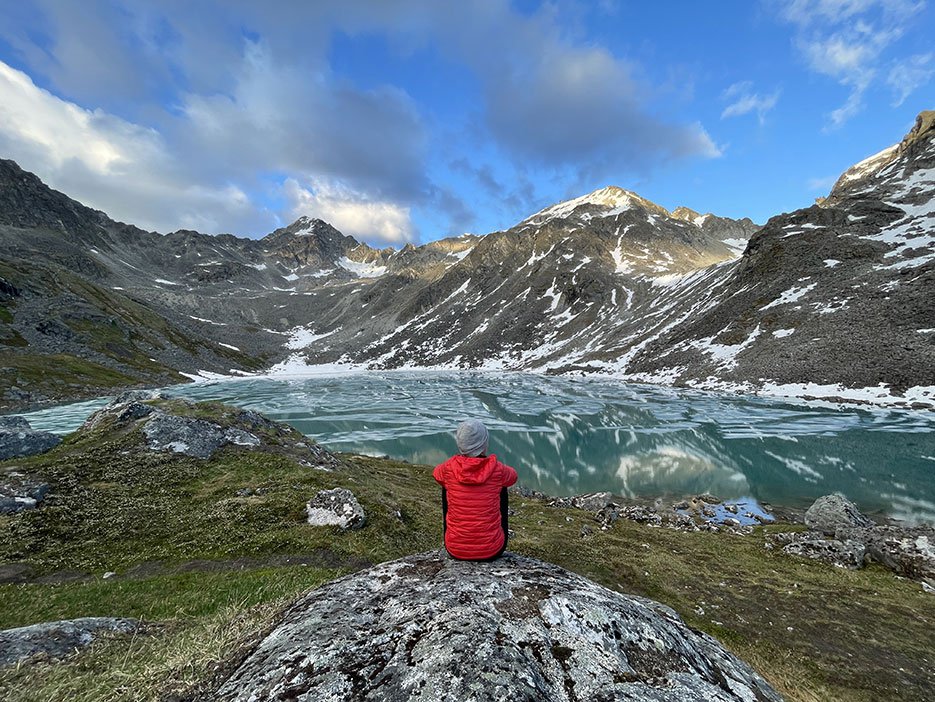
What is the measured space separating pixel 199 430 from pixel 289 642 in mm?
23850

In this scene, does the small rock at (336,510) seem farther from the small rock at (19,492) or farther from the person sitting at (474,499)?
the person sitting at (474,499)

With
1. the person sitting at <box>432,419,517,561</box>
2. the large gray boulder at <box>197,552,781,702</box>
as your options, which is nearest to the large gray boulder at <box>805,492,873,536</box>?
the large gray boulder at <box>197,552,781,702</box>

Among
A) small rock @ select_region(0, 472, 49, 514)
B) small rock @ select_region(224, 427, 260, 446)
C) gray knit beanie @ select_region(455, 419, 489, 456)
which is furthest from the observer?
small rock @ select_region(224, 427, 260, 446)

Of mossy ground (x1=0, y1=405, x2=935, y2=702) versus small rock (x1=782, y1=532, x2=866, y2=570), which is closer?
mossy ground (x1=0, y1=405, x2=935, y2=702)

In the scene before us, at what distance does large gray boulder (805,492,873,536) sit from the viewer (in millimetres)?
23094

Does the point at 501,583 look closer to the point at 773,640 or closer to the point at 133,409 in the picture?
the point at 773,640

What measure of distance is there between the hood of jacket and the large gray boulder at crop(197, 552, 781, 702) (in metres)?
1.37

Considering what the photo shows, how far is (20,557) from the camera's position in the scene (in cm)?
1339

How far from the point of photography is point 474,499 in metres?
7.32

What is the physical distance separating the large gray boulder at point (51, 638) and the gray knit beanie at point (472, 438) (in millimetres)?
6835

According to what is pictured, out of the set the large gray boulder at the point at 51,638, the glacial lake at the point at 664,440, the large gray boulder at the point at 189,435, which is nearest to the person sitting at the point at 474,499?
the large gray boulder at the point at 51,638

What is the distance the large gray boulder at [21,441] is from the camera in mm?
21219

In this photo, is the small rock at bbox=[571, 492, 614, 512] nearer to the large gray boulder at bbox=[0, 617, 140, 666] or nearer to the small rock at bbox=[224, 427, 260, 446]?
the small rock at bbox=[224, 427, 260, 446]

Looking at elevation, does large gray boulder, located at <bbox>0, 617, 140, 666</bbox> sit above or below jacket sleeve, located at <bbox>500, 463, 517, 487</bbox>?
below
